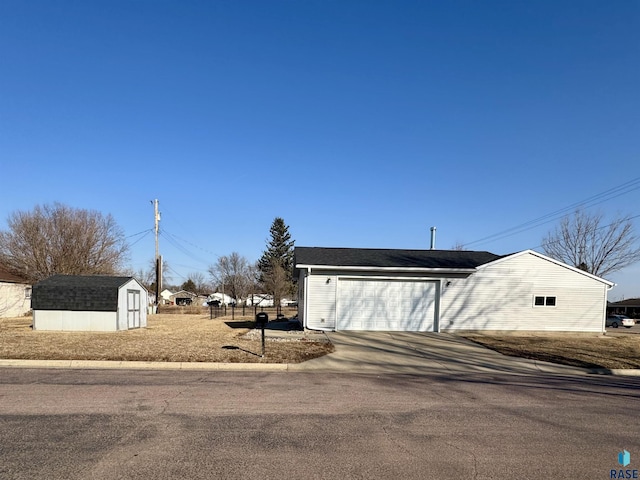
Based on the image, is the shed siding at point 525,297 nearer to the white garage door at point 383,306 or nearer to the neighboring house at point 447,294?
the neighboring house at point 447,294

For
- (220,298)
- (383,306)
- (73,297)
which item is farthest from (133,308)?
(220,298)

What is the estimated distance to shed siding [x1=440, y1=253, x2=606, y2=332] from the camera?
1877 cm

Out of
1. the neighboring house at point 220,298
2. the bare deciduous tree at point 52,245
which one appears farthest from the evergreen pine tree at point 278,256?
the bare deciduous tree at point 52,245

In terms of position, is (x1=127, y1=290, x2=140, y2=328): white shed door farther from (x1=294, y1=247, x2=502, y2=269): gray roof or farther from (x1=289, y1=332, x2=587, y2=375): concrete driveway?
(x1=289, y1=332, x2=587, y2=375): concrete driveway

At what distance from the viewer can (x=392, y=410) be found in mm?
6281

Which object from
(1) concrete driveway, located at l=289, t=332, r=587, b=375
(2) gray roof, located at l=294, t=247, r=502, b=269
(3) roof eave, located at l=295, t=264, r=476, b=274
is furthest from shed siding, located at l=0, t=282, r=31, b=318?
(1) concrete driveway, located at l=289, t=332, r=587, b=375

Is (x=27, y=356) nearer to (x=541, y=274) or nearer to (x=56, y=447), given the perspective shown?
(x=56, y=447)

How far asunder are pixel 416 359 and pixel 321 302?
22.9ft

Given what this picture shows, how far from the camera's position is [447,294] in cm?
1866

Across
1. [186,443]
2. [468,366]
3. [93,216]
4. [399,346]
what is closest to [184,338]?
[399,346]

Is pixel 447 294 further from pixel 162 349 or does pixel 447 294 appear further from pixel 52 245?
pixel 52 245

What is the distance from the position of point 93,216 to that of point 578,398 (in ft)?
118

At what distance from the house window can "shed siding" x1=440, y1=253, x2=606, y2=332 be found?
0.14m

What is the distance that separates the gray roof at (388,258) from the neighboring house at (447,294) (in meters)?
0.05
